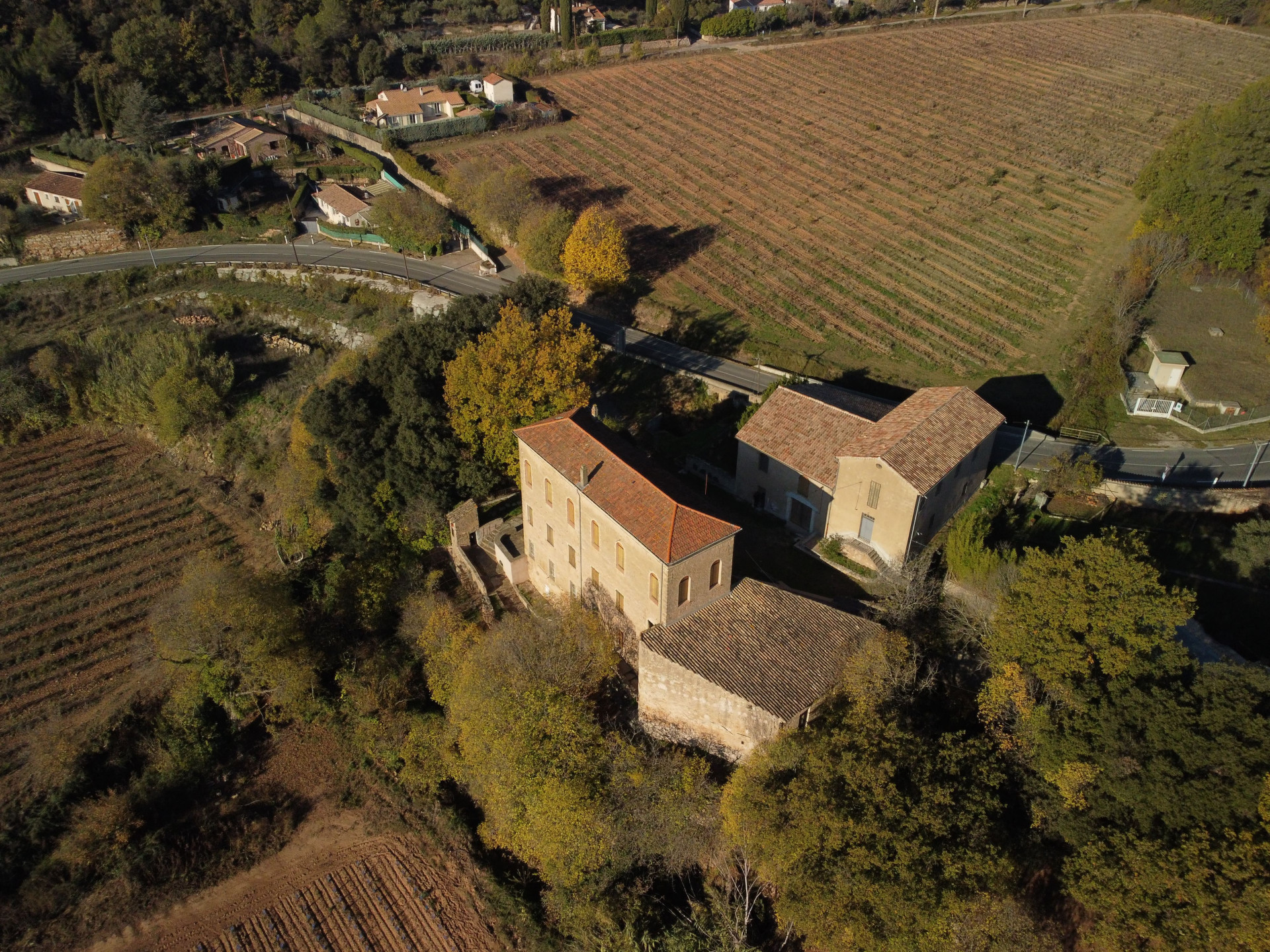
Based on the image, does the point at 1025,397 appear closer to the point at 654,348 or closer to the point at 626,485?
the point at 654,348

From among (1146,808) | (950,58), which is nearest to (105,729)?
(1146,808)

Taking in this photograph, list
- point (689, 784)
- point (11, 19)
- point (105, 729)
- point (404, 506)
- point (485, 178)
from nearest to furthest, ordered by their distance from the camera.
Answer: point (689, 784), point (105, 729), point (404, 506), point (485, 178), point (11, 19)

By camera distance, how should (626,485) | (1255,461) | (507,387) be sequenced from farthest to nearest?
(507,387)
(1255,461)
(626,485)

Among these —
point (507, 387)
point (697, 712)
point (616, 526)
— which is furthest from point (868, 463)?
point (507, 387)

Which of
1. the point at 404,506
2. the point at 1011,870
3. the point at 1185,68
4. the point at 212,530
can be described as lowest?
the point at 212,530

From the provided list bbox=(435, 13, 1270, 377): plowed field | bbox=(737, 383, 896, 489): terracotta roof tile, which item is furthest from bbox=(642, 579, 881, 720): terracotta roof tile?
bbox=(435, 13, 1270, 377): plowed field

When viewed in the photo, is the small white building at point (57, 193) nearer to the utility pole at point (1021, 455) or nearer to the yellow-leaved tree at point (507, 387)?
the yellow-leaved tree at point (507, 387)

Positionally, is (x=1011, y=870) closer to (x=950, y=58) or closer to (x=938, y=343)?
(x=938, y=343)
